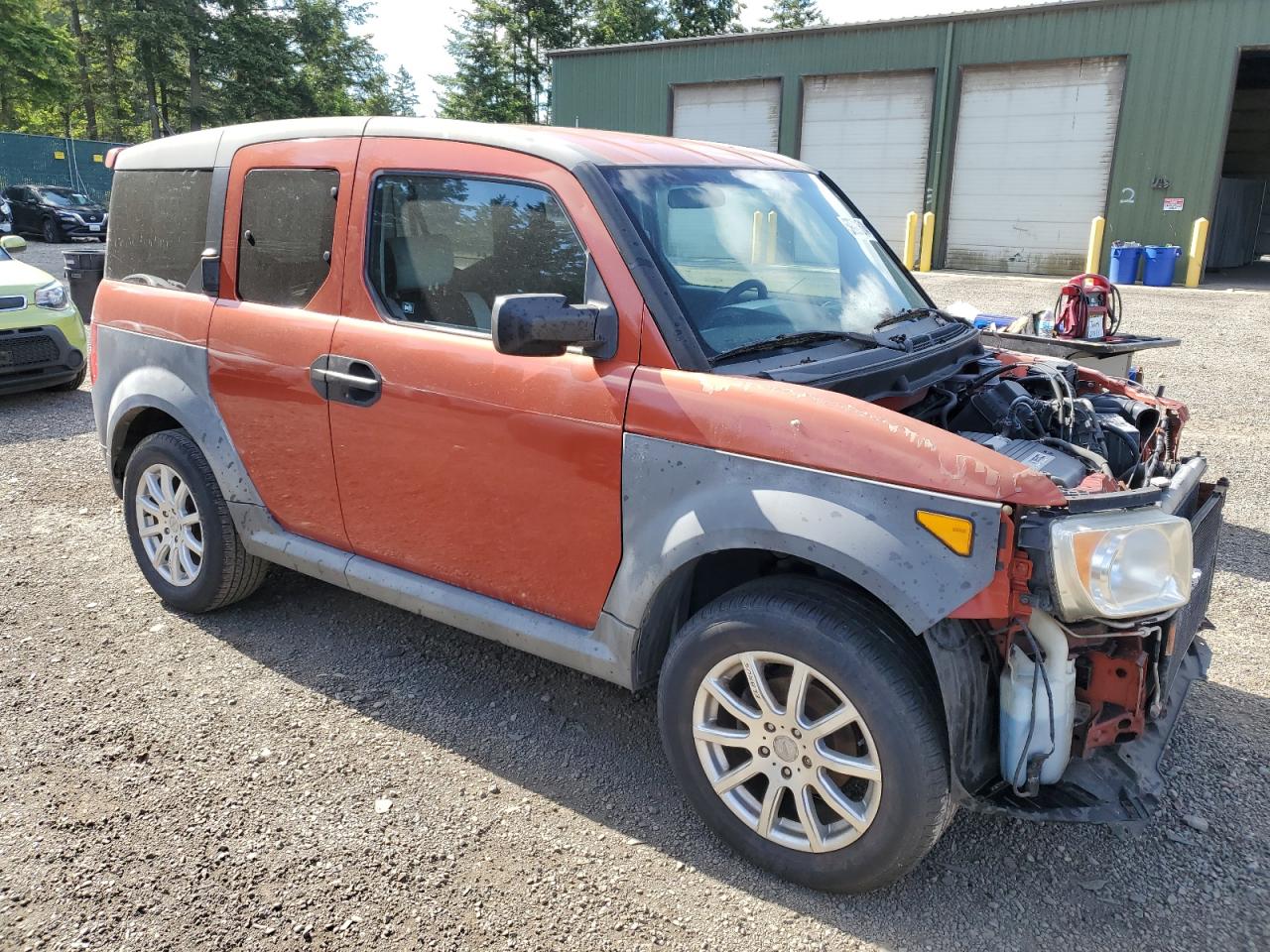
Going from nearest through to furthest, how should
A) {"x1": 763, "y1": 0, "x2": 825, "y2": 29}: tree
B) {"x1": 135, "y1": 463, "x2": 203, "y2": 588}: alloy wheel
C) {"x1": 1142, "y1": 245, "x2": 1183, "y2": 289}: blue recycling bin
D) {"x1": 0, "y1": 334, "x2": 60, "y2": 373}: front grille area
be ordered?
1. {"x1": 135, "y1": 463, "x2": 203, "y2": 588}: alloy wheel
2. {"x1": 0, "y1": 334, "x2": 60, "y2": 373}: front grille area
3. {"x1": 1142, "y1": 245, "x2": 1183, "y2": 289}: blue recycling bin
4. {"x1": 763, "y1": 0, "x2": 825, "y2": 29}: tree

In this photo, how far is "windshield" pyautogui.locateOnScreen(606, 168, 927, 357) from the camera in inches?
116

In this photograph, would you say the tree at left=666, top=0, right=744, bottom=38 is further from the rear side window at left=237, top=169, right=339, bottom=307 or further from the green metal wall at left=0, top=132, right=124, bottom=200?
the rear side window at left=237, top=169, right=339, bottom=307

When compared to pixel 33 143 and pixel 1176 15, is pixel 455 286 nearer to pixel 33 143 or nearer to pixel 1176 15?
pixel 1176 15

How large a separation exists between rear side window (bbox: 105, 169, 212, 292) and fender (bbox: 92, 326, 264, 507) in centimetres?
28

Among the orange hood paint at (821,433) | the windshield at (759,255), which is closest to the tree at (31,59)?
the windshield at (759,255)

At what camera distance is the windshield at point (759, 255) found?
116 inches

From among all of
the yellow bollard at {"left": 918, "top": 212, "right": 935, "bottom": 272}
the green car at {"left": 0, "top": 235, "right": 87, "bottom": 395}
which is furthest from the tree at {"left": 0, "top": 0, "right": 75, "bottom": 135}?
the green car at {"left": 0, "top": 235, "right": 87, "bottom": 395}

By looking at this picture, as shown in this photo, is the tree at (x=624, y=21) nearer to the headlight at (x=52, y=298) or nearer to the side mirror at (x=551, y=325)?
the headlight at (x=52, y=298)

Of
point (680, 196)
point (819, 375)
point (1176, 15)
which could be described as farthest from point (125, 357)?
point (1176, 15)

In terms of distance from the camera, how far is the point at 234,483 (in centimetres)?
394

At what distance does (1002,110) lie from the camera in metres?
20.6

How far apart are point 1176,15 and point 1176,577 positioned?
2060 cm

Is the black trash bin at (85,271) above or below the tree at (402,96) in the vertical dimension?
below

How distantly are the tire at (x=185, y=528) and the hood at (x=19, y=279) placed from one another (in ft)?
16.5
